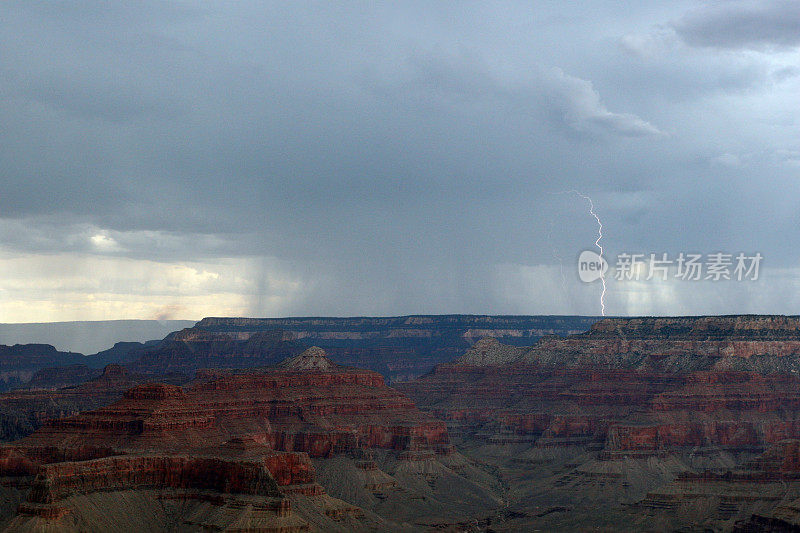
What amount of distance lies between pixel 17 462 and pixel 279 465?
33930mm

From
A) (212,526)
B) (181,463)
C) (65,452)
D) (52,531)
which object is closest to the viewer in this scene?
(52,531)

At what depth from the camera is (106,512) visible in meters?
169

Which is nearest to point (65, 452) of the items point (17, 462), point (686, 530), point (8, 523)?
point (17, 462)

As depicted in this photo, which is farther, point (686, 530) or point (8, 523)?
point (686, 530)

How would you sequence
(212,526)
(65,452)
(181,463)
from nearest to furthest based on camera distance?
1. (212,526)
2. (181,463)
3. (65,452)

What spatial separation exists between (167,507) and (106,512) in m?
9.40

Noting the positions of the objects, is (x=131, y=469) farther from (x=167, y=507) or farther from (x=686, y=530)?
(x=686, y=530)

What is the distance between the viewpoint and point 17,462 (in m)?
188

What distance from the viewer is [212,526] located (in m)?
170

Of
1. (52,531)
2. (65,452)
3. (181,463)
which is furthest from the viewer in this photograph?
(65,452)

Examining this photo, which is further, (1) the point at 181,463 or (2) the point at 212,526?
(1) the point at 181,463

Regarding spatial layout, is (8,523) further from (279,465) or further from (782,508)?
(782,508)

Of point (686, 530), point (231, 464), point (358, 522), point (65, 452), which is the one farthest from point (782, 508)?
point (65, 452)

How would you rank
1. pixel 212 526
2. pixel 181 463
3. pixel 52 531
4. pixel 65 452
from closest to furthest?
pixel 52 531
pixel 212 526
pixel 181 463
pixel 65 452
